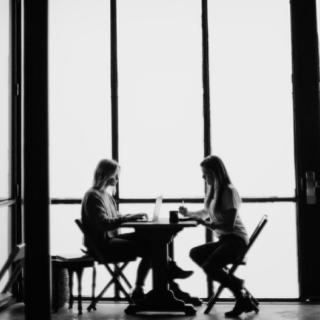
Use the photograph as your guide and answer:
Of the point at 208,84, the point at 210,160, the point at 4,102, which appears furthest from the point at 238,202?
the point at 4,102

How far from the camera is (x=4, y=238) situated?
20.3 ft

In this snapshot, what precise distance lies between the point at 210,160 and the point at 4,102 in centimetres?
210

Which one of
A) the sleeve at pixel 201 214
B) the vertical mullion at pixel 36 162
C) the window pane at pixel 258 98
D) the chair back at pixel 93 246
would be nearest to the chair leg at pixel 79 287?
Result: the chair back at pixel 93 246

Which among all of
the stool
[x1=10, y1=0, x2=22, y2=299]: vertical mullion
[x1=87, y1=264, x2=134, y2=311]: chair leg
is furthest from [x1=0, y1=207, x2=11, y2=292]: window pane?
[x1=87, y1=264, x2=134, y2=311]: chair leg

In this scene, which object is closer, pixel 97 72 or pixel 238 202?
pixel 238 202

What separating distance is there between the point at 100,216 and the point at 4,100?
62.7 inches

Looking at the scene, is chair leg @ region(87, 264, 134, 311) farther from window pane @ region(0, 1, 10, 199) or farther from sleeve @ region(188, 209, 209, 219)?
window pane @ region(0, 1, 10, 199)

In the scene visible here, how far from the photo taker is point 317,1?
6.15 m

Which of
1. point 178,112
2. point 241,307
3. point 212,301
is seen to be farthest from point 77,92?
point 241,307

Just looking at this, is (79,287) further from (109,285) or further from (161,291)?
(161,291)

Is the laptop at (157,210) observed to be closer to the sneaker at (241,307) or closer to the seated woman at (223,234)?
the seated woman at (223,234)

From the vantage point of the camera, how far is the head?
5547 mm

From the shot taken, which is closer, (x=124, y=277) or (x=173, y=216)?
(x=173, y=216)

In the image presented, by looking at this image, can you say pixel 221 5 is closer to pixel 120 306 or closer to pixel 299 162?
pixel 299 162
